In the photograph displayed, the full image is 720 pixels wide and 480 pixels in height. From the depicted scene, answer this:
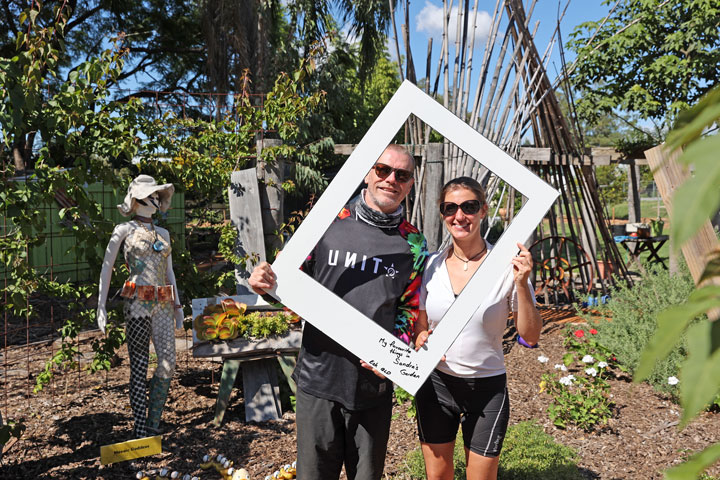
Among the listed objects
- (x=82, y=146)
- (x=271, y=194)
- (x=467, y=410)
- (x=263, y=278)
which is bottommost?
(x=467, y=410)

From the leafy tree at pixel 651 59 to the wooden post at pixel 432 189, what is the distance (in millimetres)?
6217

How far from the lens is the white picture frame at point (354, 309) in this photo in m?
1.74

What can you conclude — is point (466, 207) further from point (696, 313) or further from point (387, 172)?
point (696, 313)

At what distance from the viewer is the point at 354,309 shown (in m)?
1.78

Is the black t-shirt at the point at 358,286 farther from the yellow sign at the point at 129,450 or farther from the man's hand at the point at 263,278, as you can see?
the yellow sign at the point at 129,450

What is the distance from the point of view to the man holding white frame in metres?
1.91

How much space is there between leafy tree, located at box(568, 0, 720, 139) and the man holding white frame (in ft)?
29.6

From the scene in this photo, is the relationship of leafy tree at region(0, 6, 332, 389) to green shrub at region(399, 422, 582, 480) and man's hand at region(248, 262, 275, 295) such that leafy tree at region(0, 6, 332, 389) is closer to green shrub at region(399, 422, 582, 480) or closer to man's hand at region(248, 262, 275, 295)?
man's hand at region(248, 262, 275, 295)

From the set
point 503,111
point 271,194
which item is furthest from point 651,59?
point 271,194

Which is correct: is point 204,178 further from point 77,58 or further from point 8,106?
point 77,58

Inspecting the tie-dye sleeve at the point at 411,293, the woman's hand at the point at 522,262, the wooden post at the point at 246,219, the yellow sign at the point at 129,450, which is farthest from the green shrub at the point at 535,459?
the wooden post at the point at 246,219

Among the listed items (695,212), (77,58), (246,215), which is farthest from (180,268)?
(77,58)

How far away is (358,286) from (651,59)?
10.7 meters

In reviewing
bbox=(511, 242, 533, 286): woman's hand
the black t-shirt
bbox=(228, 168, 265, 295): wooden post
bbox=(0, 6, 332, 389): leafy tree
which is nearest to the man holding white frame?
the black t-shirt
